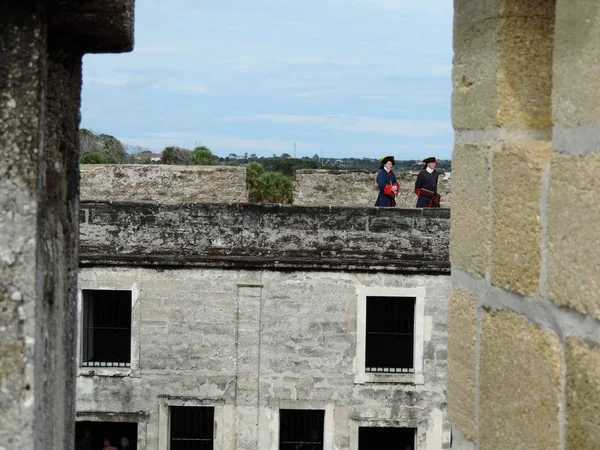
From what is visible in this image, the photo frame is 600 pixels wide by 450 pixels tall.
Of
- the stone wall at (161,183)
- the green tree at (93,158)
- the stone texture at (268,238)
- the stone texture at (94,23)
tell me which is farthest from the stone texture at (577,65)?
the green tree at (93,158)

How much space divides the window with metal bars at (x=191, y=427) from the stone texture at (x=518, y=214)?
12.8 m

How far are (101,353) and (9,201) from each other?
1301 centimetres

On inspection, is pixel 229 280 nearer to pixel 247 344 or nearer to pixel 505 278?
pixel 247 344

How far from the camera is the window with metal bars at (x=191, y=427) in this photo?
14.4 metres

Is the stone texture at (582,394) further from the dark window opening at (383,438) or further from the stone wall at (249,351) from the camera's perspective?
the dark window opening at (383,438)

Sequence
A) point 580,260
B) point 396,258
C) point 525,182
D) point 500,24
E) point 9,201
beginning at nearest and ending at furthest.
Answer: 1. point 580,260
2. point 9,201
3. point 525,182
4. point 500,24
5. point 396,258

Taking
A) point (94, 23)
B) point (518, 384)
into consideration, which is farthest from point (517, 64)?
point (94, 23)

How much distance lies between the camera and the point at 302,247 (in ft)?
47.3

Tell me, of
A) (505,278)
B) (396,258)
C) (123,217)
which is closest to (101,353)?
(123,217)

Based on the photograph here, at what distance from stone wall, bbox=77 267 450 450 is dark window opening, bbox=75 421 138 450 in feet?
0.84

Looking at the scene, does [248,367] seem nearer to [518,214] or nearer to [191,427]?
[191,427]

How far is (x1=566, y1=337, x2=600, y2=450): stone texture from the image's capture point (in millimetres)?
1603

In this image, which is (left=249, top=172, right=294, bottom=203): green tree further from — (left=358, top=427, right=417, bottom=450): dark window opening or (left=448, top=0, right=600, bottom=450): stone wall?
(left=448, top=0, right=600, bottom=450): stone wall

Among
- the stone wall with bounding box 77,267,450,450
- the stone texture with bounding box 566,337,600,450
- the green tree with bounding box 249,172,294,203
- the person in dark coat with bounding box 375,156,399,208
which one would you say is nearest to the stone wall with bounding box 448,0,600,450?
the stone texture with bounding box 566,337,600,450
